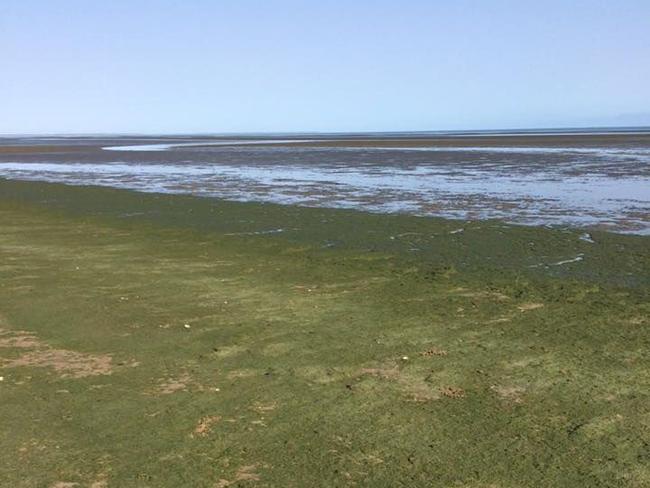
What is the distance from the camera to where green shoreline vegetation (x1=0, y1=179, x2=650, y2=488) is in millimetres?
4836

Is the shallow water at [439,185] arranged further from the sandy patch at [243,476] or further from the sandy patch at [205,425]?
the sandy patch at [243,476]

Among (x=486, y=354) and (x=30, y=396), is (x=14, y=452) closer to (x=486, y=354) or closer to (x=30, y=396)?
(x=30, y=396)

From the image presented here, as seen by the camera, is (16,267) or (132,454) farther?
(16,267)

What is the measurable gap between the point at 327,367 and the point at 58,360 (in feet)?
8.49

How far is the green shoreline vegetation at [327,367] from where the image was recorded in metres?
4.84

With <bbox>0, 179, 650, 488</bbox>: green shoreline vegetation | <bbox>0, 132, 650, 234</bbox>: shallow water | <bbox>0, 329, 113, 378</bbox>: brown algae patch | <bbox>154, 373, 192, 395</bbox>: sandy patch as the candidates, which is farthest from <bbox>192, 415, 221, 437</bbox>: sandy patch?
<bbox>0, 132, 650, 234</bbox>: shallow water

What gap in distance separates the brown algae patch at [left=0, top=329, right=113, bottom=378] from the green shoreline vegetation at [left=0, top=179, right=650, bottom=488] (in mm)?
29

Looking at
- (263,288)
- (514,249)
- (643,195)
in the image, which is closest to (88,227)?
(263,288)

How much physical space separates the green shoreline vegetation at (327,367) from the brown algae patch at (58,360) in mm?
29

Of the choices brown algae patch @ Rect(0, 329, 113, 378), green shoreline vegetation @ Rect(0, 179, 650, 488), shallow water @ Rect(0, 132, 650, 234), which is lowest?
shallow water @ Rect(0, 132, 650, 234)

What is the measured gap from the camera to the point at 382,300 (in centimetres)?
956

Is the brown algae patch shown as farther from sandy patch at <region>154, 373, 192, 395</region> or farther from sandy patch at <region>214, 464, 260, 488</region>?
sandy patch at <region>214, 464, 260, 488</region>

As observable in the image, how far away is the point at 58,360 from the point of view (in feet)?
23.0

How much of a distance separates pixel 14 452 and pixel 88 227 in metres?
13.4
